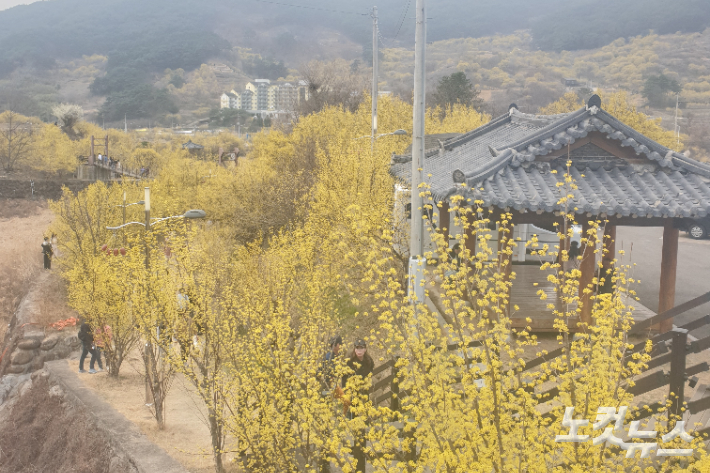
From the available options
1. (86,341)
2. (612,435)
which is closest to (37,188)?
(86,341)

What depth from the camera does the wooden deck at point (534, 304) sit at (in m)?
13.1

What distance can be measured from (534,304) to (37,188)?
5386cm

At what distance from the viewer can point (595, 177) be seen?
12102 mm

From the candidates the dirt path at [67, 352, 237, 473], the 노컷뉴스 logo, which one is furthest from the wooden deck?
the dirt path at [67, 352, 237, 473]

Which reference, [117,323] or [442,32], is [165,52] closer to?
[442,32]

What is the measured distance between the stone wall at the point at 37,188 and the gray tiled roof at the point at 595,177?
50.1m

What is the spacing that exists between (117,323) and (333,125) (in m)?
20.2

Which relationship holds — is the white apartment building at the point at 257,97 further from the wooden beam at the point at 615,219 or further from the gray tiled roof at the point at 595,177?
the wooden beam at the point at 615,219

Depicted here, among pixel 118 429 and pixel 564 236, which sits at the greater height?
pixel 564 236

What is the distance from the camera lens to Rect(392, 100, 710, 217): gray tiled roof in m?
11.2

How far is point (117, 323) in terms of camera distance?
57.6ft

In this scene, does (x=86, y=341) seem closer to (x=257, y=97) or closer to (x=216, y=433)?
(x=216, y=433)

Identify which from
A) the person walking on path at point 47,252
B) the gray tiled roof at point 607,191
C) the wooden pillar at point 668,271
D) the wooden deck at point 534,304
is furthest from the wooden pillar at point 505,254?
the person walking on path at point 47,252

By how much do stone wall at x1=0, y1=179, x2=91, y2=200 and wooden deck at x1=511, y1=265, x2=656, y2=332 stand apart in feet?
155
